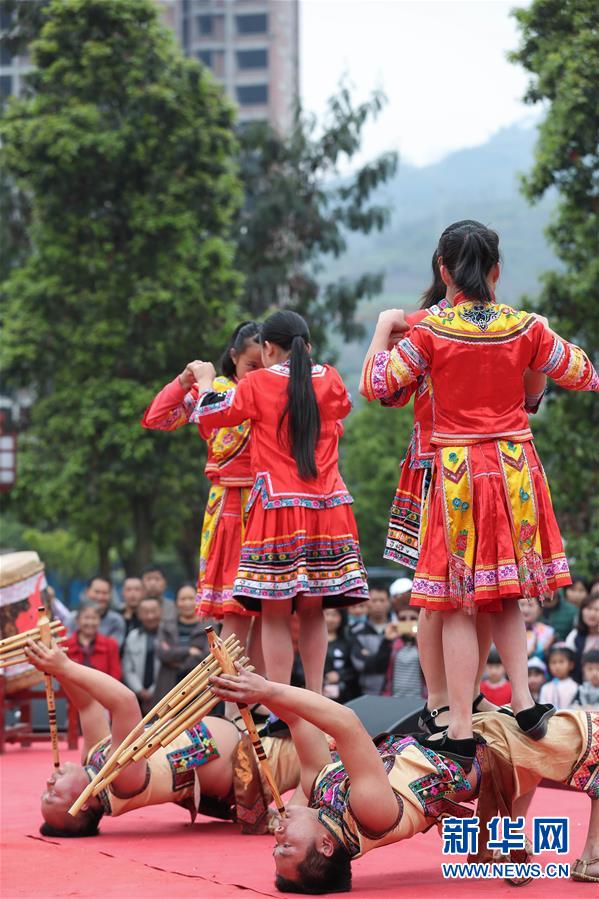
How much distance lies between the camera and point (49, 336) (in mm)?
20266

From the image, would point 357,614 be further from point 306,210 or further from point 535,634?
point 306,210

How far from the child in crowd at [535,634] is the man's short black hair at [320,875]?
5.08m

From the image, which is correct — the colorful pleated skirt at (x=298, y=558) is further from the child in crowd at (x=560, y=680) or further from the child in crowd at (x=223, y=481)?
the child in crowd at (x=560, y=680)

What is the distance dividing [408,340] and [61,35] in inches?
675

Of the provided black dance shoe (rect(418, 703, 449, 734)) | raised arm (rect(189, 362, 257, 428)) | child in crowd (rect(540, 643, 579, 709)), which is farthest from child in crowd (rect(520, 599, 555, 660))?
black dance shoe (rect(418, 703, 449, 734))

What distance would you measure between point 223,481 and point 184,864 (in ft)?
7.04

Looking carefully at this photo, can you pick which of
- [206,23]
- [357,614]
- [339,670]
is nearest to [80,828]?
[339,670]

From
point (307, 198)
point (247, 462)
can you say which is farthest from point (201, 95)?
point (247, 462)

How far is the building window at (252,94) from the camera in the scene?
70812mm

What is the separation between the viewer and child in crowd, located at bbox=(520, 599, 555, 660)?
29.9ft

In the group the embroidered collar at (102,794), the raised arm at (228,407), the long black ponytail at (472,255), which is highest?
the long black ponytail at (472,255)

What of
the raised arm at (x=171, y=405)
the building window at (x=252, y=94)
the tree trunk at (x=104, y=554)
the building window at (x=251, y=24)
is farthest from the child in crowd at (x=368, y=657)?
the building window at (x=251, y=24)

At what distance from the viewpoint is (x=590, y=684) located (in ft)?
26.2

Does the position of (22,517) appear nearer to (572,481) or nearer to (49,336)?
(49,336)
